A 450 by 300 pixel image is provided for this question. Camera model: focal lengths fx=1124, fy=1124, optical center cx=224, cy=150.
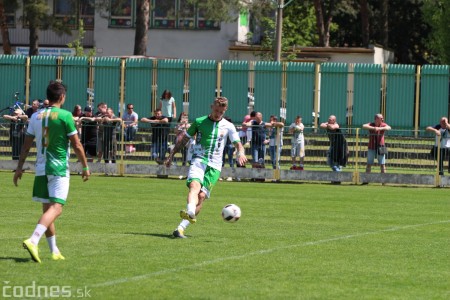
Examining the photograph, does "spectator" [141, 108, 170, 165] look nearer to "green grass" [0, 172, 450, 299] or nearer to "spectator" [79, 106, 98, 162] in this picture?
"spectator" [79, 106, 98, 162]

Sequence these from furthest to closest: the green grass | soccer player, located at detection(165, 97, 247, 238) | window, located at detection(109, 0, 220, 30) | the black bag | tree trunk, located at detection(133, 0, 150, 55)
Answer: window, located at detection(109, 0, 220, 30)
tree trunk, located at detection(133, 0, 150, 55)
the black bag
soccer player, located at detection(165, 97, 247, 238)
the green grass

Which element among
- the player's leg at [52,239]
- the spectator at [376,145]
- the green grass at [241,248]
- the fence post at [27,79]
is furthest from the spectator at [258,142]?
the player's leg at [52,239]

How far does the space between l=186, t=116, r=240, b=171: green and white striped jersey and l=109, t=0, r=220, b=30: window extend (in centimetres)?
4357

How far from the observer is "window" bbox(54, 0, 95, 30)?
6331 cm

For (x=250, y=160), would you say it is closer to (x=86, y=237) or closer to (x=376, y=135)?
(x=376, y=135)

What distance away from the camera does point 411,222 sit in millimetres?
18609

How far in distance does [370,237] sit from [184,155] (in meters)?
14.7

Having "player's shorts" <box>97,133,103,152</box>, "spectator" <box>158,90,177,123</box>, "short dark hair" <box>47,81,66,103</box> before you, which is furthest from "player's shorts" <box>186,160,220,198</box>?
"spectator" <box>158,90,177,123</box>

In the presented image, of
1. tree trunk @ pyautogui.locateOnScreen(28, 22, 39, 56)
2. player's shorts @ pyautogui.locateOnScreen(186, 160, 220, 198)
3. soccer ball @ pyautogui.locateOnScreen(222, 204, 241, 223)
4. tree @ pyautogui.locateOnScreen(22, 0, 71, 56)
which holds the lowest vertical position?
soccer ball @ pyautogui.locateOnScreen(222, 204, 241, 223)

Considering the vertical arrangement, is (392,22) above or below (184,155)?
above

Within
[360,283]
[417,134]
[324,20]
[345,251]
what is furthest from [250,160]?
[324,20]

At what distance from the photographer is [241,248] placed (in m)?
13.7

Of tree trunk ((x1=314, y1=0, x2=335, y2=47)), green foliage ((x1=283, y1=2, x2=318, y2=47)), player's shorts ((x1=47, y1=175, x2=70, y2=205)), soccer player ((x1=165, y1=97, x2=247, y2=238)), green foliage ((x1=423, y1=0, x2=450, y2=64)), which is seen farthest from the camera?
green foliage ((x1=283, y1=2, x2=318, y2=47))

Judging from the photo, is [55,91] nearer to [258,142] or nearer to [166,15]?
[258,142]
